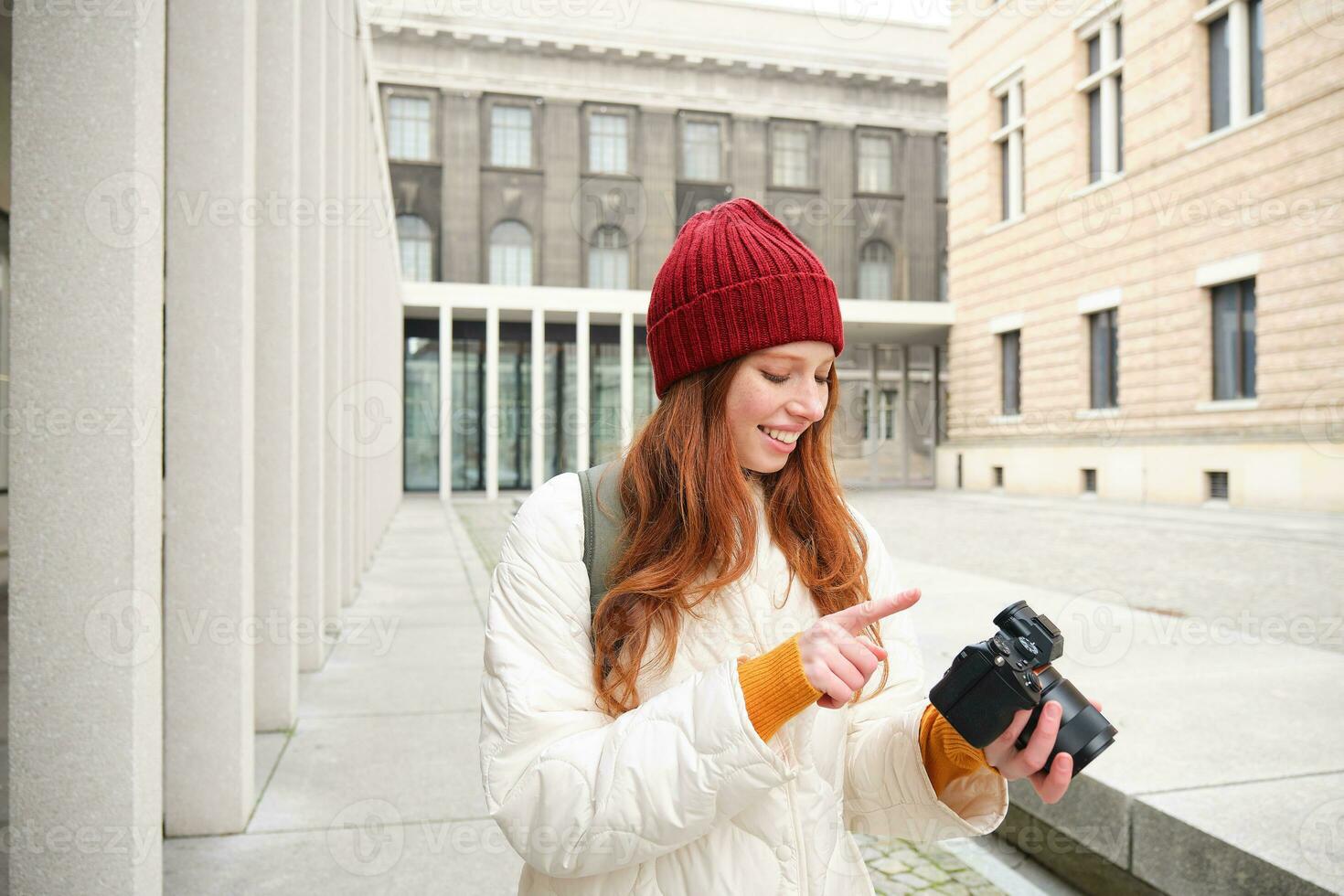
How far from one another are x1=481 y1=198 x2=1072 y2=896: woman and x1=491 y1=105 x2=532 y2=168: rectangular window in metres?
31.5

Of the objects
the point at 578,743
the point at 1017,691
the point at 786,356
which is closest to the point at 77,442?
the point at 578,743

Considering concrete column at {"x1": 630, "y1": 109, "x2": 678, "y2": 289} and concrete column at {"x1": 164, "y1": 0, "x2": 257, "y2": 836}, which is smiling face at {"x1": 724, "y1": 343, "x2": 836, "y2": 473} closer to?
concrete column at {"x1": 164, "y1": 0, "x2": 257, "y2": 836}

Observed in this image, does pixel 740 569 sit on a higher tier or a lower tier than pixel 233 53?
lower

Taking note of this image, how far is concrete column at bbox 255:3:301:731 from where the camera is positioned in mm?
4324

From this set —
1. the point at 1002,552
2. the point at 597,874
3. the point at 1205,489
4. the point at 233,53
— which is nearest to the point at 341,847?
the point at 597,874

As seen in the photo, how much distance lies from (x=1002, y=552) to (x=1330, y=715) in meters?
7.15

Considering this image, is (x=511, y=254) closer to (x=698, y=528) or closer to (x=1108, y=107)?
(x=1108, y=107)

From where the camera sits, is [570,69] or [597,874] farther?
[570,69]

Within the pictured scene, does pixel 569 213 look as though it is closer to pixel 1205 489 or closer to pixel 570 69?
pixel 570 69

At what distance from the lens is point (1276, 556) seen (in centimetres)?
1001

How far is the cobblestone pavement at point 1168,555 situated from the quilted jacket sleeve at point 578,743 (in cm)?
Result: 81

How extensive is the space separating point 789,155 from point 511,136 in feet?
29.5

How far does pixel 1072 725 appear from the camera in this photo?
4.57 ft

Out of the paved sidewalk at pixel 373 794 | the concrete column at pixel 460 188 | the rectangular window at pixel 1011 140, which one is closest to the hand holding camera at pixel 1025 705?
the paved sidewalk at pixel 373 794
